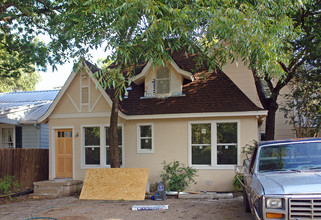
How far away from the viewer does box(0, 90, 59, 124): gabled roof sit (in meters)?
16.5

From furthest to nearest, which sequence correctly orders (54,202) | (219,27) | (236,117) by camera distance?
1. (236,117)
2. (54,202)
3. (219,27)

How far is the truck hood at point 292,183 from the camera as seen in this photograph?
177 inches

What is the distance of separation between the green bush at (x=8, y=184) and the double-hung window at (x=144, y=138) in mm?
5078

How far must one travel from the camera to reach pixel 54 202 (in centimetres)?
1084

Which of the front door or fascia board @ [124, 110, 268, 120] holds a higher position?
fascia board @ [124, 110, 268, 120]

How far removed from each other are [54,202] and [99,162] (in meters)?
3.03

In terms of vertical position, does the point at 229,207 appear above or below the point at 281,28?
below

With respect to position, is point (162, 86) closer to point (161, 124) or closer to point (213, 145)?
point (161, 124)

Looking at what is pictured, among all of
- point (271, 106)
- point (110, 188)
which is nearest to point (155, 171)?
point (110, 188)

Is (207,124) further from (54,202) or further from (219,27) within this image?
(54,202)

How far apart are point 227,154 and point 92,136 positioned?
572 centimetres

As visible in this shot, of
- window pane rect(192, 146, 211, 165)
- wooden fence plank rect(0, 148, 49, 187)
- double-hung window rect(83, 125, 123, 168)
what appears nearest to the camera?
window pane rect(192, 146, 211, 165)

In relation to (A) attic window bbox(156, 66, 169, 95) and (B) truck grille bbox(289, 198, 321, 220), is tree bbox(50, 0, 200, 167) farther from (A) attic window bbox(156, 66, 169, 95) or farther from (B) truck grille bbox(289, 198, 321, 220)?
(B) truck grille bbox(289, 198, 321, 220)

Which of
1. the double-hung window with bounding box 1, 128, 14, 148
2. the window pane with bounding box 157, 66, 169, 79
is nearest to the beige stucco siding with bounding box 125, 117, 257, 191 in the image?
the window pane with bounding box 157, 66, 169, 79
